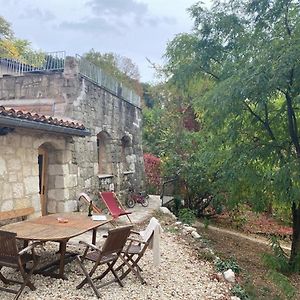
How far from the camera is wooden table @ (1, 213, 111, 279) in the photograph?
414 cm

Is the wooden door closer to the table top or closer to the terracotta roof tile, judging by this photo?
the terracotta roof tile

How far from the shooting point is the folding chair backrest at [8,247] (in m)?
3.69

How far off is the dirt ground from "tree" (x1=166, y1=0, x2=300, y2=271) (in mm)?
837

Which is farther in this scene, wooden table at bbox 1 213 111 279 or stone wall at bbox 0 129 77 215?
stone wall at bbox 0 129 77 215

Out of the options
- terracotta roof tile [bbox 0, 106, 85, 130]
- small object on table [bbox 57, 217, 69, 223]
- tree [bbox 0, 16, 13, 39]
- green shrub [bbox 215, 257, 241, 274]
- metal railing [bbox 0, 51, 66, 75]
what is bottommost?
green shrub [bbox 215, 257, 241, 274]

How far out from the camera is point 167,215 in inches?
398

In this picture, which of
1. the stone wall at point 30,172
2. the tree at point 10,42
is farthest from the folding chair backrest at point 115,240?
the tree at point 10,42

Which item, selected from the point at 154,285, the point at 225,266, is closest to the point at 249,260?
the point at 225,266

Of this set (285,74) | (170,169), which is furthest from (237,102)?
(170,169)

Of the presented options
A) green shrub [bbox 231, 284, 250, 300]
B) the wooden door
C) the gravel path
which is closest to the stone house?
the wooden door

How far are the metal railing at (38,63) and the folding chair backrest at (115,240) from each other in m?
5.75

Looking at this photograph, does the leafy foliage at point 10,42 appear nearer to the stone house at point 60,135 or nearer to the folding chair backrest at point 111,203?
the stone house at point 60,135

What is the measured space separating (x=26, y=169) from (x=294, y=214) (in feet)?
18.0

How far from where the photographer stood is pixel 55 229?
4.59m
